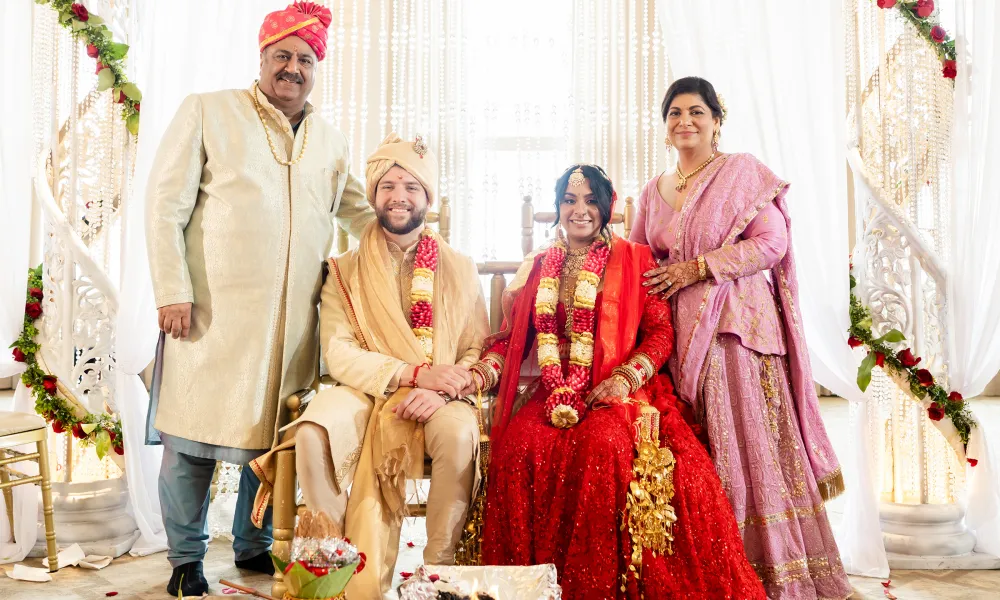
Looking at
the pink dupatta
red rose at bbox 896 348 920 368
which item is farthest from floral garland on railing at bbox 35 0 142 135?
red rose at bbox 896 348 920 368

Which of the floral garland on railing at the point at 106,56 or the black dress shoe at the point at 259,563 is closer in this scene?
the black dress shoe at the point at 259,563

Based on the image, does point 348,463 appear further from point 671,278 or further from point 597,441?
point 671,278

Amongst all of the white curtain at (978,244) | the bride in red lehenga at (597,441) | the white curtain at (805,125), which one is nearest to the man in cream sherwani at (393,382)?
the bride in red lehenga at (597,441)

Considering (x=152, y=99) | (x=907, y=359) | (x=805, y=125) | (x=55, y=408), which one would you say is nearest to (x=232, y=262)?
(x=152, y=99)

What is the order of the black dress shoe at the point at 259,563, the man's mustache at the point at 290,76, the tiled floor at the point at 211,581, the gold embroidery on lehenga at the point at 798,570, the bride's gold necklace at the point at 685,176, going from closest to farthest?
the gold embroidery on lehenga at the point at 798,570
the man's mustache at the point at 290,76
the tiled floor at the point at 211,581
the bride's gold necklace at the point at 685,176
the black dress shoe at the point at 259,563

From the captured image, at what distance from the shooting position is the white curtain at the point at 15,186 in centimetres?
338

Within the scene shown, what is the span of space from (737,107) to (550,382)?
1.43 meters

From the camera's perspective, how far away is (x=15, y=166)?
135 inches

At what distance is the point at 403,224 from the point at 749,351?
1240 mm

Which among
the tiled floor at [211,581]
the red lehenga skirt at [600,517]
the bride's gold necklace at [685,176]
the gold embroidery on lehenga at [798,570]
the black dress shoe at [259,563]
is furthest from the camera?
the black dress shoe at [259,563]

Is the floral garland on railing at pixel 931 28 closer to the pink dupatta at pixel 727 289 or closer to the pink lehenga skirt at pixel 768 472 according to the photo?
the pink dupatta at pixel 727 289

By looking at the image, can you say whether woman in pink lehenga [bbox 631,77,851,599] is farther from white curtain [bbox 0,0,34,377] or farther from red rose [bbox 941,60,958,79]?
white curtain [bbox 0,0,34,377]

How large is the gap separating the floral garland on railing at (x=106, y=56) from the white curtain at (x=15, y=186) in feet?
0.73

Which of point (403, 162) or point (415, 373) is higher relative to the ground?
point (403, 162)
